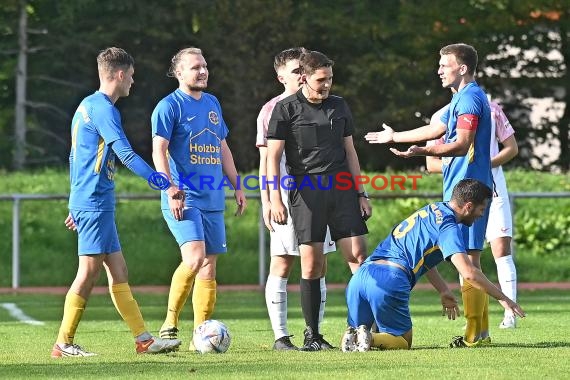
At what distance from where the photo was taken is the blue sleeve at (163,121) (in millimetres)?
10930

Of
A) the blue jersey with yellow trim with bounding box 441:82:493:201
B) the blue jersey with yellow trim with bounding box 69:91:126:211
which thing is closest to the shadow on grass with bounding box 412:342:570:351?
the blue jersey with yellow trim with bounding box 441:82:493:201

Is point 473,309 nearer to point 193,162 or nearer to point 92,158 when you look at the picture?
point 193,162

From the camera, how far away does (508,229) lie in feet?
41.9

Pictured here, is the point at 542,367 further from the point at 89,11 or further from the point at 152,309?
the point at 89,11

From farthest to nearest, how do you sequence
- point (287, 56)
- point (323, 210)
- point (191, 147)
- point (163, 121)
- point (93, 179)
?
1. point (287, 56)
2. point (191, 147)
3. point (163, 121)
4. point (323, 210)
5. point (93, 179)

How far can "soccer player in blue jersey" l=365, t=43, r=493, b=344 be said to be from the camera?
1050cm

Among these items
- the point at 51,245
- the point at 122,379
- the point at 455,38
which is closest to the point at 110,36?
the point at 455,38

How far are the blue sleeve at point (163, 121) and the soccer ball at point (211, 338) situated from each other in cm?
139

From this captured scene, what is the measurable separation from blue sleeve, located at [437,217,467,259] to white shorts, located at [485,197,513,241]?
8.46ft

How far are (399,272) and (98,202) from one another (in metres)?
2.07

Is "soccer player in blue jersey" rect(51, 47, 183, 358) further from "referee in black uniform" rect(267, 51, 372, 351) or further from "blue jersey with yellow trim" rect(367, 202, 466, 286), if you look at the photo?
"blue jersey with yellow trim" rect(367, 202, 466, 286)

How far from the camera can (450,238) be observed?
33.0ft

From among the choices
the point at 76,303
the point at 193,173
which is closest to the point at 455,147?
the point at 193,173

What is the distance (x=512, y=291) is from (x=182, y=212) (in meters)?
3.25
